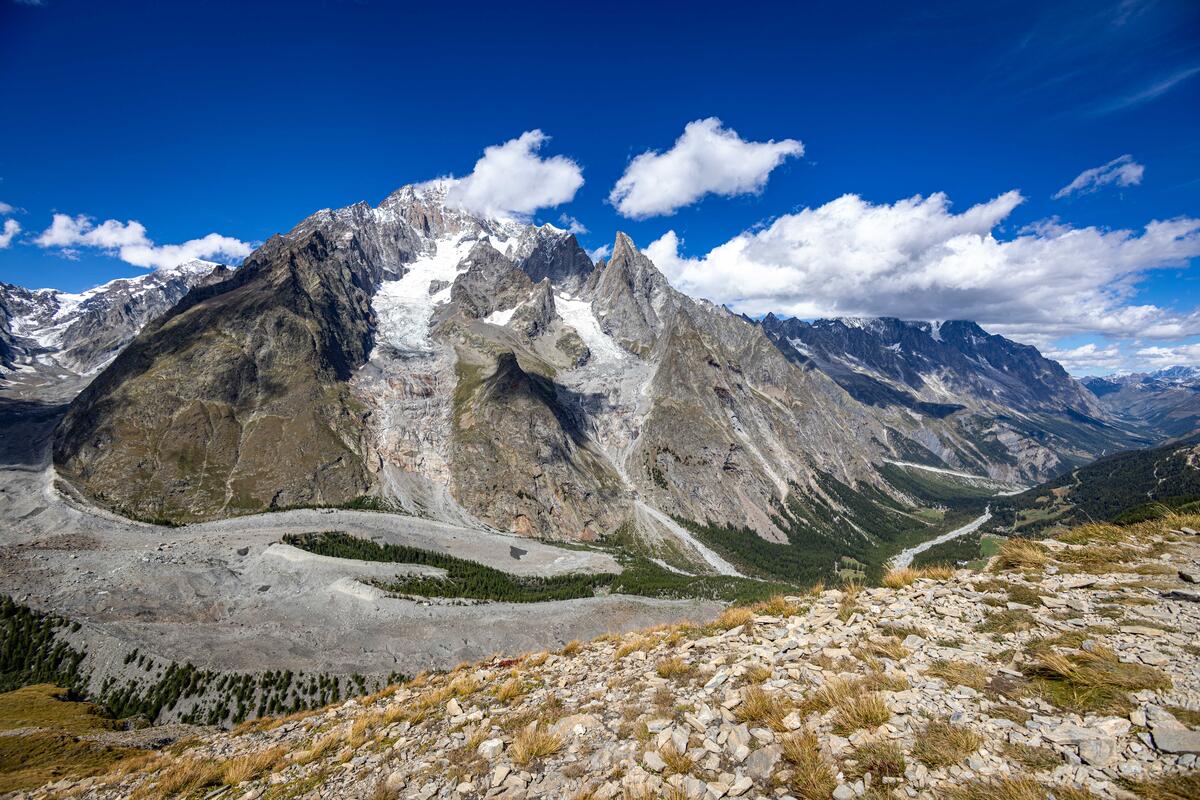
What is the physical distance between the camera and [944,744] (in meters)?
7.42

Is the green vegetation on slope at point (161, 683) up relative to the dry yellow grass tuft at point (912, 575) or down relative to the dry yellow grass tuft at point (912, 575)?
down

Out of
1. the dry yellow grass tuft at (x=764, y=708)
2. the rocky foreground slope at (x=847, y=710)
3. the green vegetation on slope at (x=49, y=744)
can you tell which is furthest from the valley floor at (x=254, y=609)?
the dry yellow grass tuft at (x=764, y=708)

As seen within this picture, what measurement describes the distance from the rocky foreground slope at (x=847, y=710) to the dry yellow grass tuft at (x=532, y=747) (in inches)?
2.0

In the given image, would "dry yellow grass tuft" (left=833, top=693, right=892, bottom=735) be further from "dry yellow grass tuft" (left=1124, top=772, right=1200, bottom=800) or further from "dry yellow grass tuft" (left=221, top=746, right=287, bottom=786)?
"dry yellow grass tuft" (left=221, top=746, right=287, bottom=786)

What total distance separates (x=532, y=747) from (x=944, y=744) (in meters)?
8.28

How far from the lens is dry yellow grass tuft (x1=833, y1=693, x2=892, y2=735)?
28.3ft

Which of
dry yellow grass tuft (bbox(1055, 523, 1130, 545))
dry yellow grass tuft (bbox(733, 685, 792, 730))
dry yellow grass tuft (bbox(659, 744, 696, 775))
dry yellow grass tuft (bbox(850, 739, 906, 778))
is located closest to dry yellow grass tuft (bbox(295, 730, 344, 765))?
dry yellow grass tuft (bbox(659, 744, 696, 775))

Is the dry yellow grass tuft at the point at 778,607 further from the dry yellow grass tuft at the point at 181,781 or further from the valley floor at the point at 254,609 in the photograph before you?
the valley floor at the point at 254,609

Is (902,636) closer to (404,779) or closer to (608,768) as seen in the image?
(608,768)

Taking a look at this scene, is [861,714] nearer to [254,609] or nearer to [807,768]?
[807,768]

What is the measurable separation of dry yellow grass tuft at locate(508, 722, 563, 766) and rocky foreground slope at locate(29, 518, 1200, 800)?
0.05 metres

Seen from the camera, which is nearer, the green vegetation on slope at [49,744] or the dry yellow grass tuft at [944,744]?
the dry yellow grass tuft at [944,744]

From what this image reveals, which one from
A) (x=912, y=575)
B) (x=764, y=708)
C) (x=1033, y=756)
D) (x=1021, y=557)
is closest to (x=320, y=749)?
(x=764, y=708)

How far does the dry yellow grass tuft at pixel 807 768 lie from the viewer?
7.43 meters
